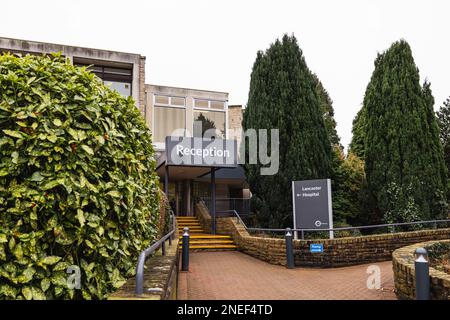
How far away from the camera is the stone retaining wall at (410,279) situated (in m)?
4.78

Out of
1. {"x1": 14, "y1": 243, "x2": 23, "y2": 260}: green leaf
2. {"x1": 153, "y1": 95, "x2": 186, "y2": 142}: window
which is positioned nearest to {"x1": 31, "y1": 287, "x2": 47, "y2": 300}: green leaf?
{"x1": 14, "y1": 243, "x2": 23, "y2": 260}: green leaf

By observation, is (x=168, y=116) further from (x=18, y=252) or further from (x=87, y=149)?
(x=18, y=252)

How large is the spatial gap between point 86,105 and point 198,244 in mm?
10657

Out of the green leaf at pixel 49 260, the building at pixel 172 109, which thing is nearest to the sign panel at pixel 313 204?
the building at pixel 172 109

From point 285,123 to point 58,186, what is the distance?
42.4ft

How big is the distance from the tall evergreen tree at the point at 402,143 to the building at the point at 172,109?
6.76 meters

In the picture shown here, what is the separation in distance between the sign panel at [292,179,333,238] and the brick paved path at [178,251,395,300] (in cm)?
169

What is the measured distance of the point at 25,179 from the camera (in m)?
3.36

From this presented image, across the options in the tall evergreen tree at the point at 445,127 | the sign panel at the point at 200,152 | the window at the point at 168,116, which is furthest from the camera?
the tall evergreen tree at the point at 445,127

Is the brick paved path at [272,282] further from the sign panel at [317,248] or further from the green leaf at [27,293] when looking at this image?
the green leaf at [27,293]

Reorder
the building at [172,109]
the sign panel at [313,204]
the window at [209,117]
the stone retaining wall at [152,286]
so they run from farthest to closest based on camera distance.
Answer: the window at [209,117]
the building at [172,109]
the sign panel at [313,204]
the stone retaining wall at [152,286]

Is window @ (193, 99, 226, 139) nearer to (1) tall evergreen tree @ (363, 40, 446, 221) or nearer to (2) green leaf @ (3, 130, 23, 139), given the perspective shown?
(1) tall evergreen tree @ (363, 40, 446, 221)

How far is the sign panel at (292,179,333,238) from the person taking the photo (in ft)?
36.8
